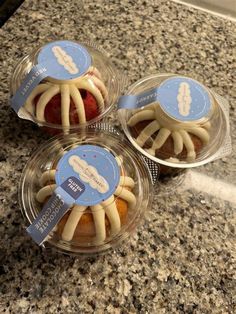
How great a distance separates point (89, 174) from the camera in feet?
2.19

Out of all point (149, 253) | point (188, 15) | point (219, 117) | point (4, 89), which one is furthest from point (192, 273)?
point (188, 15)

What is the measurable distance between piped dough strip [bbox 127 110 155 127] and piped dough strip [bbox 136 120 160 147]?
0.5 inches

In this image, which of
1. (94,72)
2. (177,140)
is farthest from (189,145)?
(94,72)

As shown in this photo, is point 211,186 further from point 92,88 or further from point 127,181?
point 92,88

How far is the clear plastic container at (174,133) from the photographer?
0.75 m

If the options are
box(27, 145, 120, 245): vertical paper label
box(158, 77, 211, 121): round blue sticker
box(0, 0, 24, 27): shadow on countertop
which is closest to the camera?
box(27, 145, 120, 245): vertical paper label

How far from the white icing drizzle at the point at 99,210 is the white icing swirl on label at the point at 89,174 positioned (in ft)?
0.08

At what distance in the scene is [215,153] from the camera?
2.61 feet

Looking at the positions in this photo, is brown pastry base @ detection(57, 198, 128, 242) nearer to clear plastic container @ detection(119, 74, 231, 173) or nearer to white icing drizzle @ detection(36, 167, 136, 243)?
white icing drizzle @ detection(36, 167, 136, 243)

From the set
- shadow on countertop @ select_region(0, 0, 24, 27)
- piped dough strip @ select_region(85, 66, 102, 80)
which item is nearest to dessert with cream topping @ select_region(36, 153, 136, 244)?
piped dough strip @ select_region(85, 66, 102, 80)

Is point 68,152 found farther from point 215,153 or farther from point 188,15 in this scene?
point 188,15

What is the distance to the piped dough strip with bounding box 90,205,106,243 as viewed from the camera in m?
0.65

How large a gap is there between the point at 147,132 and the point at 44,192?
9.1 inches

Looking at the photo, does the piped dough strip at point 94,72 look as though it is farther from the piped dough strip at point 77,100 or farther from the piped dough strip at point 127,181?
the piped dough strip at point 127,181
